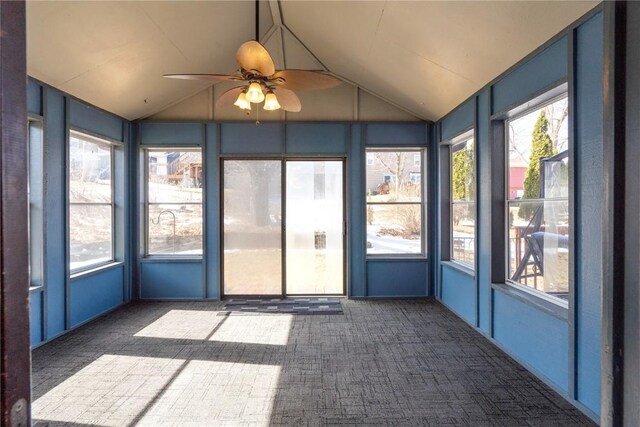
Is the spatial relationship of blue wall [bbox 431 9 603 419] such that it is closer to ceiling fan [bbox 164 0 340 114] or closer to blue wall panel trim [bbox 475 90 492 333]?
blue wall panel trim [bbox 475 90 492 333]

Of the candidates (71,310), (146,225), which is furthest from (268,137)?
(71,310)

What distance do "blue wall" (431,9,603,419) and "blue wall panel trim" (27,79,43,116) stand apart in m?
4.64

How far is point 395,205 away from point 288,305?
2.24 m

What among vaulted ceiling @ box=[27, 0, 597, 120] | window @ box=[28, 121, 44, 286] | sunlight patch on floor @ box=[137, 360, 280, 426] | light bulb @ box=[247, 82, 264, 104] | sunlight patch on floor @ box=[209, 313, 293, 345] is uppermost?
vaulted ceiling @ box=[27, 0, 597, 120]

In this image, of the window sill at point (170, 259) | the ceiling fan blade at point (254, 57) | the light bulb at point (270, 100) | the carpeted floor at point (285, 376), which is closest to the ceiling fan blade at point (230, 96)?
the light bulb at point (270, 100)

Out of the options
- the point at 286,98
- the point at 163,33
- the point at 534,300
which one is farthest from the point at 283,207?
the point at 534,300

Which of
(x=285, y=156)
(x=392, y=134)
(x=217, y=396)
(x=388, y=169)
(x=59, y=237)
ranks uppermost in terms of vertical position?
(x=392, y=134)

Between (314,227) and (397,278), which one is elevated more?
(314,227)

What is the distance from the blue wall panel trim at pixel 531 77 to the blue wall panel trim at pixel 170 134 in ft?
13.6

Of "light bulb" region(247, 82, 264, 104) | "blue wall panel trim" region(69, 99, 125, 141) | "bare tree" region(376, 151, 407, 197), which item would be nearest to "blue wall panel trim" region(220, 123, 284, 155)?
"blue wall panel trim" region(69, 99, 125, 141)

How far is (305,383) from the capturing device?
3.02 meters

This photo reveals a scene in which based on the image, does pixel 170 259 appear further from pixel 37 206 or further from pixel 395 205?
pixel 395 205

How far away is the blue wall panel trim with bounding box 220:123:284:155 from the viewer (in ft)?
18.8

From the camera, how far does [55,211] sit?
13.5 feet
